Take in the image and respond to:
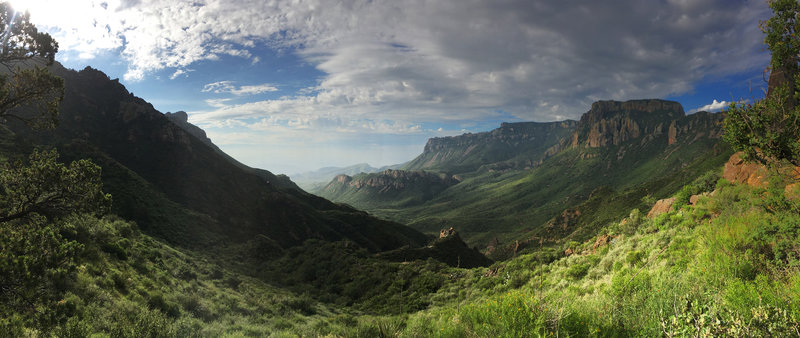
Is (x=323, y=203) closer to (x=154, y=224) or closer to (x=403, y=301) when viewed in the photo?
(x=154, y=224)

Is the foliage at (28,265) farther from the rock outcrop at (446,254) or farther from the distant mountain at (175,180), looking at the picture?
the rock outcrop at (446,254)

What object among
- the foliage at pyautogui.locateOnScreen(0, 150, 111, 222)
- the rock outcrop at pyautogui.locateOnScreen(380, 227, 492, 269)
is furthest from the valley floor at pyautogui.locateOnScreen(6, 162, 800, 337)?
the rock outcrop at pyautogui.locateOnScreen(380, 227, 492, 269)

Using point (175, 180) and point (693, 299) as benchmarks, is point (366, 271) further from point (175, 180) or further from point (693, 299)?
point (175, 180)

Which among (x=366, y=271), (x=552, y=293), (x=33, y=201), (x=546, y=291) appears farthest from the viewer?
(x=366, y=271)

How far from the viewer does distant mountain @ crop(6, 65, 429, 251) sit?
1828 inches

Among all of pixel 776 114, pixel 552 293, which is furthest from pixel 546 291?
pixel 776 114

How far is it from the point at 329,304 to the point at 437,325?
27.6m

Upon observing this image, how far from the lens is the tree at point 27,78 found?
8.67m

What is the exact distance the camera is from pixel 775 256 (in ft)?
21.8

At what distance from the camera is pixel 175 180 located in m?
62.5

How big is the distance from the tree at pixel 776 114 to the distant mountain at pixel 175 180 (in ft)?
169

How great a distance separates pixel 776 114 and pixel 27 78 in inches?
833

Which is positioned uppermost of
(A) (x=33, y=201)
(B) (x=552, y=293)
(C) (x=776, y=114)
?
(C) (x=776, y=114)

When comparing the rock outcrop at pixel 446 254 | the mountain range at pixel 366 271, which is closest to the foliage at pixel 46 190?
the mountain range at pixel 366 271
